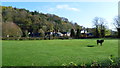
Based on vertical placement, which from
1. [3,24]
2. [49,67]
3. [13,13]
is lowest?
[49,67]

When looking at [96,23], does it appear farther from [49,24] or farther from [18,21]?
[18,21]

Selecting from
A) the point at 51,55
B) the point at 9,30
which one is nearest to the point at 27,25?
the point at 9,30

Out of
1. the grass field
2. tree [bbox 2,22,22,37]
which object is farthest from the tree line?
the grass field

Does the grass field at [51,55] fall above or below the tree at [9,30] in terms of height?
below

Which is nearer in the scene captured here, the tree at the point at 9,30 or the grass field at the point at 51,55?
the grass field at the point at 51,55

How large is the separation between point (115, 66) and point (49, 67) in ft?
8.70

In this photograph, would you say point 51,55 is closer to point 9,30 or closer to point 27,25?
point 9,30

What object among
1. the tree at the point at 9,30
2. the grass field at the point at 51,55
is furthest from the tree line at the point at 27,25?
the grass field at the point at 51,55

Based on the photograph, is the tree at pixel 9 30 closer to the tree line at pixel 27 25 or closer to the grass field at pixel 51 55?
the tree line at pixel 27 25

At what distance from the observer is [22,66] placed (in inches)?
279

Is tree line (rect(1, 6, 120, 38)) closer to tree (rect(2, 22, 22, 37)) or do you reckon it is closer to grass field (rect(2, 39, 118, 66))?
tree (rect(2, 22, 22, 37))

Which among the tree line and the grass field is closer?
the grass field

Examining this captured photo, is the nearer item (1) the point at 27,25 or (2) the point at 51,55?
(2) the point at 51,55

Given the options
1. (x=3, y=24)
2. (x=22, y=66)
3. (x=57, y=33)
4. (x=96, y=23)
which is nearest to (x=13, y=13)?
(x=3, y=24)
